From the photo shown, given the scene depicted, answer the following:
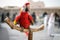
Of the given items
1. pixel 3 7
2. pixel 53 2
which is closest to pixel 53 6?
pixel 53 2

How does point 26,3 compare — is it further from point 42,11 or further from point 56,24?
point 56,24

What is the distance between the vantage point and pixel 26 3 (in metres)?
1.46

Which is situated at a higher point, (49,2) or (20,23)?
(49,2)

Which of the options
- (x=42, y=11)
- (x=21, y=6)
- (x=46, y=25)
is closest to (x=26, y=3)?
(x=21, y=6)

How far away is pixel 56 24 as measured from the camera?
1.47 metres

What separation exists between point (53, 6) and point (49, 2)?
0.05m

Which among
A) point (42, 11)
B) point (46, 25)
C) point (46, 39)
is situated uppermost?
point (42, 11)

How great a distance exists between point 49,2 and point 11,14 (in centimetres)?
34

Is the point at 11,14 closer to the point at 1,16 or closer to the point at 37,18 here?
the point at 1,16

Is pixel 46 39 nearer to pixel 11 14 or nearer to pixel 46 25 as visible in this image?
pixel 46 25

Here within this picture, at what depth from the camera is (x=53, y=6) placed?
4.82 ft

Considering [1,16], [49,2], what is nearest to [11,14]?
[1,16]

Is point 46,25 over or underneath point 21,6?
underneath

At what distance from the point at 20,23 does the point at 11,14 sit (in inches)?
4.3
